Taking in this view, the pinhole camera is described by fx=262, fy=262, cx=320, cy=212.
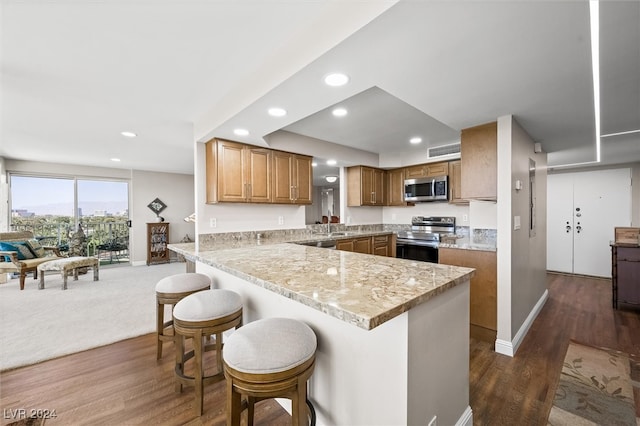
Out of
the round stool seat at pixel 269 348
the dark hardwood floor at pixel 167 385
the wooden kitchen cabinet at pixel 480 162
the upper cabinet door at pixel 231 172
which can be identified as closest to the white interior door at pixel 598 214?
the dark hardwood floor at pixel 167 385

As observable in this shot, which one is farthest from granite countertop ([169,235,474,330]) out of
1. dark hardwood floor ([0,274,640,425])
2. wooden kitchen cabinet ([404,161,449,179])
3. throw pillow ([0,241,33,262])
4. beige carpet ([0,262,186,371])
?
throw pillow ([0,241,33,262])

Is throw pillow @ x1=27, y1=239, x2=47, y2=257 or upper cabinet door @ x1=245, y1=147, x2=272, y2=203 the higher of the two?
upper cabinet door @ x1=245, y1=147, x2=272, y2=203

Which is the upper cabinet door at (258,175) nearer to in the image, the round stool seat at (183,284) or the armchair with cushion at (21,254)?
the round stool seat at (183,284)

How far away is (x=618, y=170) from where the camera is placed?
4.85 metres

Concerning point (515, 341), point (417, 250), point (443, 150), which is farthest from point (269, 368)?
point (443, 150)

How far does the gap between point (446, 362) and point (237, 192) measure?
2.75m

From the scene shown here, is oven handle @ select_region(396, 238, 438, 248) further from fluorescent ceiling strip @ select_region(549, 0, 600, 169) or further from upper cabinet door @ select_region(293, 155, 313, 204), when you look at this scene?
fluorescent ceiling strip @ select_region(549, 0, 600, 169)

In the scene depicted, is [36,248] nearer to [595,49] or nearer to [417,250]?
[417,250]

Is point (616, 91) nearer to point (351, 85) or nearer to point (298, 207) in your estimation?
point (351, 85)

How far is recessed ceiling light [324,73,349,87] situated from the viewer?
5.46 feet

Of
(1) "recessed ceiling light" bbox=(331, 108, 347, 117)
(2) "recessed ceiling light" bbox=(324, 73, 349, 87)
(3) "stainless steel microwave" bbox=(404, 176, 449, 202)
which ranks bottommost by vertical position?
(3) "stainless steel microwave" bbox=(404, 176, 449, 202)

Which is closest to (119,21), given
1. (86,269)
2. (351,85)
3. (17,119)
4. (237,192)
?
(351,85)

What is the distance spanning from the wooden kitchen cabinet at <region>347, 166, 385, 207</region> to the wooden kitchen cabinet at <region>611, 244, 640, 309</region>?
3.38m

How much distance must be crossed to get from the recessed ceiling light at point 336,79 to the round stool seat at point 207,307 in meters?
1.59
